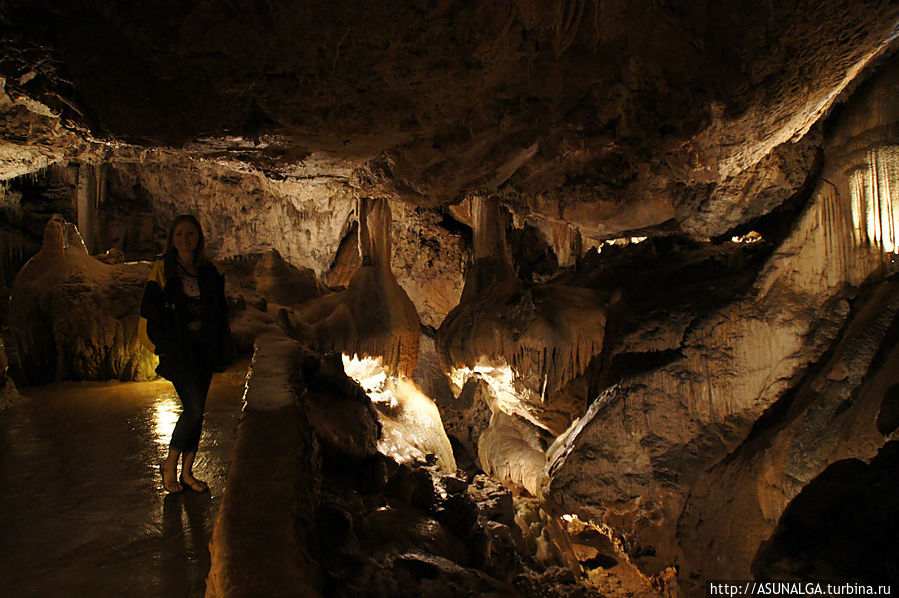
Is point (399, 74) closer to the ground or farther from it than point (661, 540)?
farther from it

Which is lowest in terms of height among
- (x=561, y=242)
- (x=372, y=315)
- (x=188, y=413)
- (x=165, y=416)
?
(x=165, y=416)

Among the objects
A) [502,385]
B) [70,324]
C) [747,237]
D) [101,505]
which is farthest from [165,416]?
[747,237]

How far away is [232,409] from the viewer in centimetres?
389

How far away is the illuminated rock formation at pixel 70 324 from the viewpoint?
5309mm

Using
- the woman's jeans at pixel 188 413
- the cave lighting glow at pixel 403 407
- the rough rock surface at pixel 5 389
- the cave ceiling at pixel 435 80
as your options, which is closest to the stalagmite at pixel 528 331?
the cave lighting glow at pixel 403 407

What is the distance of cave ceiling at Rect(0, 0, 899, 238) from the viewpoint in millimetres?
2750

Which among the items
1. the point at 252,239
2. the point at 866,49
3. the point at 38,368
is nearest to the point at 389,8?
the point at 866,49

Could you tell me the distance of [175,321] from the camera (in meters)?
2.38

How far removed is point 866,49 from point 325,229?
9.55 meters

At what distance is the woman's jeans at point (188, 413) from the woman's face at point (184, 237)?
57cm

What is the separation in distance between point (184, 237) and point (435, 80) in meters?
1.86

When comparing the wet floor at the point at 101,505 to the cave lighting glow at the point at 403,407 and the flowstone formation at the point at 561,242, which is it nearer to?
the flowstone formation at the point at 561,242

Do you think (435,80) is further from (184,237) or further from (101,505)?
(101,505)

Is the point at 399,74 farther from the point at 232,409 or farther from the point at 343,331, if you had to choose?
the point at 343,331
